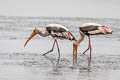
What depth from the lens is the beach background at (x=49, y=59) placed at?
12508 mm

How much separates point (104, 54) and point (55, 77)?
4105mm

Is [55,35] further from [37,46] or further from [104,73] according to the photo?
[104,73]

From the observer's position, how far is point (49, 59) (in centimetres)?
1510

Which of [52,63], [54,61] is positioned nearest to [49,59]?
[54,61]

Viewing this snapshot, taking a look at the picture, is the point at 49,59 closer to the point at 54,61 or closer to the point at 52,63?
the point at 54,61

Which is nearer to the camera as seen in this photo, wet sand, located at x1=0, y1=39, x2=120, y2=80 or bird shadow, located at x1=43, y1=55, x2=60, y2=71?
wet sand, located at x1=0, y1=39, x2=120, y2=80

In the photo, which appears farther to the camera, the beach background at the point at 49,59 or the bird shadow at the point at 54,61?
the bird shadow at the point at 54,61

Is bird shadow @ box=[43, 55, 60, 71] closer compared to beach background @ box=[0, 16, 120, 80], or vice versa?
beach background @ box=[0, 16, 120, 80]

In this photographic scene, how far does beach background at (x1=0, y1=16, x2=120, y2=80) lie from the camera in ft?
41.0

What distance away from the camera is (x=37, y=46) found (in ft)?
58.0
